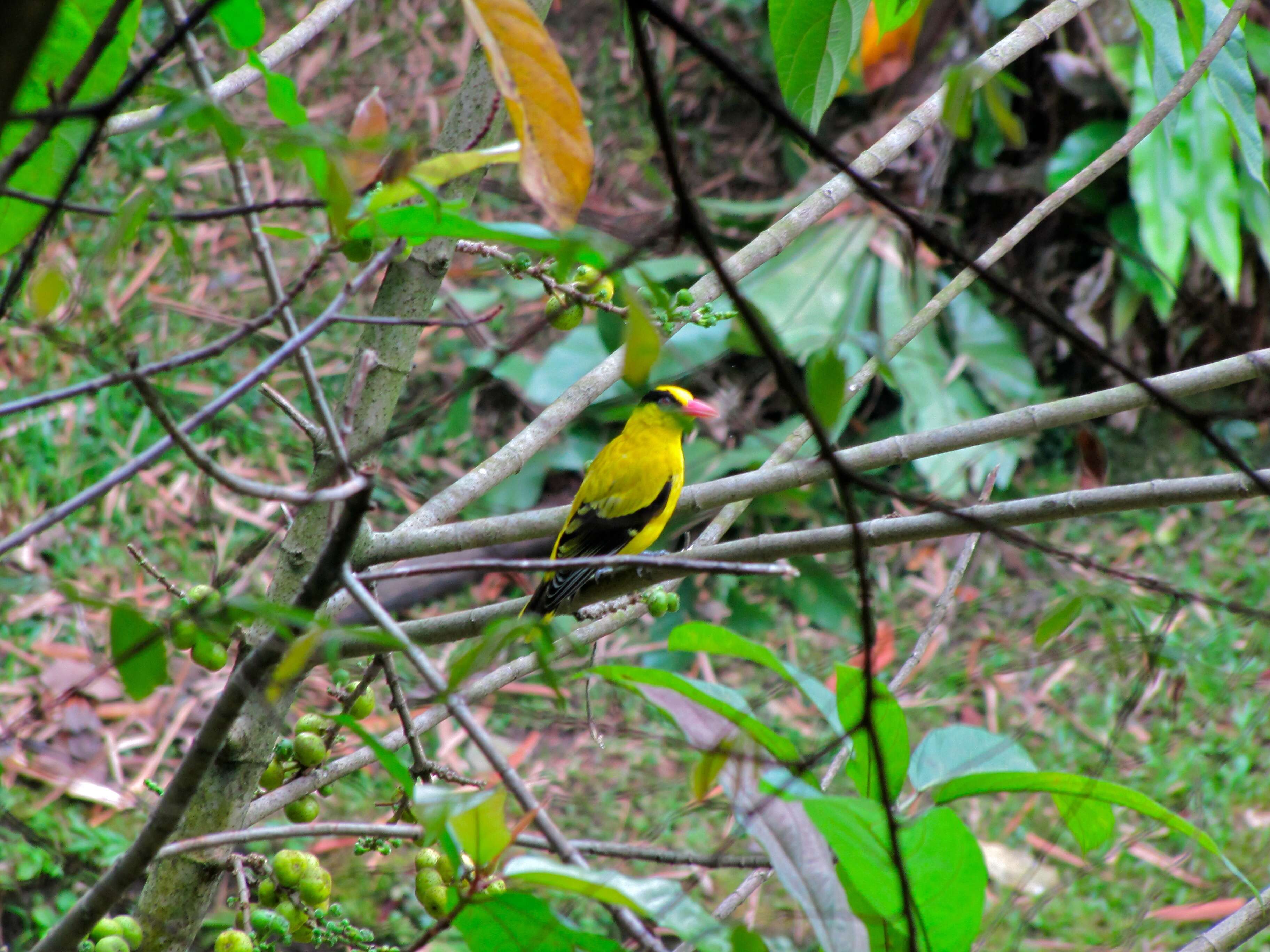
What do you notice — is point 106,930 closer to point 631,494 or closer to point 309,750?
point 309,750

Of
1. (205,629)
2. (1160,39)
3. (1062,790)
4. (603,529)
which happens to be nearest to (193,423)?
(205,629)

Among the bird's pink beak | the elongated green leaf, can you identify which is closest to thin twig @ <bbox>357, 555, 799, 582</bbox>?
the elongated green leaf

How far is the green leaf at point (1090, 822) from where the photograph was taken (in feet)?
3.23

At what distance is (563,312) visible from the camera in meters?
1.14

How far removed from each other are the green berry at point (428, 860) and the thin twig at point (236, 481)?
524 mm

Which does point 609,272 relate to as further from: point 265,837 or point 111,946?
point 111,946

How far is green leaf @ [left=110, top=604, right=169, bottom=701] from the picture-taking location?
706 millimetres

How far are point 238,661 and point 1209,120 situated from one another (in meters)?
3.29

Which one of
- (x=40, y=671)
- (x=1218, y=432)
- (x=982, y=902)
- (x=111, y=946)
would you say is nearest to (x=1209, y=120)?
(x=1218, y=432)

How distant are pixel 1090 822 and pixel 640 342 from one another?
27.8 inches

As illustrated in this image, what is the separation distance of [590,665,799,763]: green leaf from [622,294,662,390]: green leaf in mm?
281

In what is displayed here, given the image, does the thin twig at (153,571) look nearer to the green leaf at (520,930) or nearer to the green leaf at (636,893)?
the green leaf at (520,930)

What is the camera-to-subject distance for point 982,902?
92 centimetres

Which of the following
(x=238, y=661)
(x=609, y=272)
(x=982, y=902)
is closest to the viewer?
(x=609, y=272)
